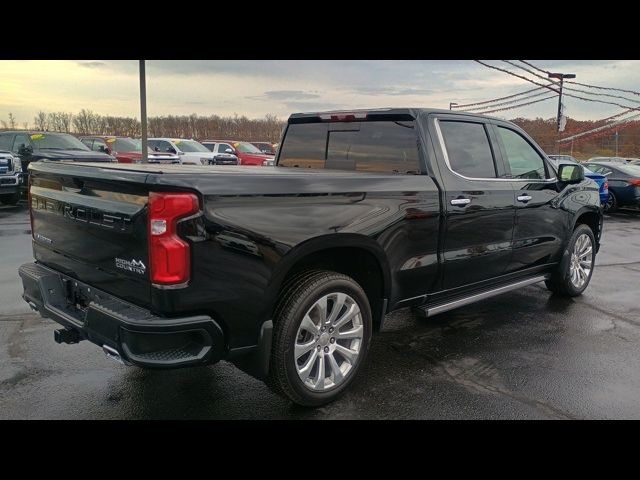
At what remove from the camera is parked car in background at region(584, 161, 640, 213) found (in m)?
14.4

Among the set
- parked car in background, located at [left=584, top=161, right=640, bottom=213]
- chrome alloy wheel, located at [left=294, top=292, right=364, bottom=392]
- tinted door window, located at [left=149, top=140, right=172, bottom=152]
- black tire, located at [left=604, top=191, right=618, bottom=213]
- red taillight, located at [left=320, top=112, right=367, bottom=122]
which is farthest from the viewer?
tinted door window, located at [left=149, top=140, right=172, bottom=152]

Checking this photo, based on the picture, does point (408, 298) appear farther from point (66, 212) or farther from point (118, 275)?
point (66, 212)

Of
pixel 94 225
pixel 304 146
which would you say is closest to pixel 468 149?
pixel 304 146

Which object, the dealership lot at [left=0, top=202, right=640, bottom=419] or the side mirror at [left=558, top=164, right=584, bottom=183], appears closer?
the dealership lot at [left=0, top=202, right=640, bottom=419]

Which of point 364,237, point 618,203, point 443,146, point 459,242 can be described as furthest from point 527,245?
point 618,203

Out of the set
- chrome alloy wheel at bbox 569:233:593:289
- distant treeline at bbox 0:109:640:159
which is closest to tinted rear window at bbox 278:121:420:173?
chrome alloy wheel at bbox 569:233:593:289

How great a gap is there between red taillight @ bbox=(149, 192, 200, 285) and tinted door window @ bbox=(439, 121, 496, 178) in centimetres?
233

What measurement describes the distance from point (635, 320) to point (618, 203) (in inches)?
439

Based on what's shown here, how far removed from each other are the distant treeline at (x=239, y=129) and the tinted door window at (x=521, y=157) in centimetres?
3784

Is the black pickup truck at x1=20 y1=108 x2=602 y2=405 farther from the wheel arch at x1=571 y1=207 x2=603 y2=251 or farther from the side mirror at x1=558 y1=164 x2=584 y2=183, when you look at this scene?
the wheel arch at x1=571 y1=207 x2=603 y2=251

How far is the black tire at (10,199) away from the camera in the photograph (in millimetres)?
13720

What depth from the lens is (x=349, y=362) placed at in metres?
3.45

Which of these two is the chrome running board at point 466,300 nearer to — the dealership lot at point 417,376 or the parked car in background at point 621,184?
the dealership lot at point 417,376
